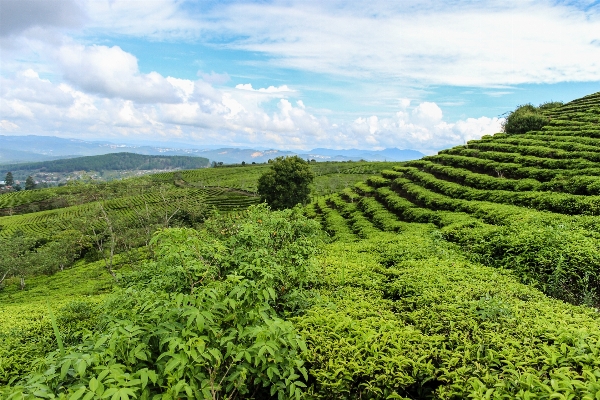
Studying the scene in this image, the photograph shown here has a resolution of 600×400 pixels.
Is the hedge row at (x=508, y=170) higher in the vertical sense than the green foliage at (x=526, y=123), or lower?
lower

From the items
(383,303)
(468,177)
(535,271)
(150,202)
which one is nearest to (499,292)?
(383,303)

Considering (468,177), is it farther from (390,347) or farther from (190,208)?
(190,208)

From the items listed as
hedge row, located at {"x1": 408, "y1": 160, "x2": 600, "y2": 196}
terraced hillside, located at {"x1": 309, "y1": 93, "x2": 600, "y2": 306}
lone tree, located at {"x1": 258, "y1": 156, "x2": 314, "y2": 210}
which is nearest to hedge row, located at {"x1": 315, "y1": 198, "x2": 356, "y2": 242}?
terraced hillside, located at {"x1": 309, "y1": 93, "x2": 600, "y2": 306}

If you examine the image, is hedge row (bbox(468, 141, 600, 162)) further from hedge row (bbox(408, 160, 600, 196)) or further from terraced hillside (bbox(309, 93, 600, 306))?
hedge row (bbox(408, 160, 600, 196))

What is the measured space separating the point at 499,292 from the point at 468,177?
15.7 metres

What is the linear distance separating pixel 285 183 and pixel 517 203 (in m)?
35.8

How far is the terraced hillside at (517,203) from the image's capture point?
23.1 ft

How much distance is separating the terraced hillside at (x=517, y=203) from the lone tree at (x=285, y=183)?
17.3 metres

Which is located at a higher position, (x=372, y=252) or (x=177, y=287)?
(x=177, y=287)

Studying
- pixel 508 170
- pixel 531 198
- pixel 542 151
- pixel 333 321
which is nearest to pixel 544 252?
pixel 333 321

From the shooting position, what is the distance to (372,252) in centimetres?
954

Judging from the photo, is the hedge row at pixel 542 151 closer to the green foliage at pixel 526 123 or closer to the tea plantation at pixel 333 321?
the green foliage at pixel 526 123

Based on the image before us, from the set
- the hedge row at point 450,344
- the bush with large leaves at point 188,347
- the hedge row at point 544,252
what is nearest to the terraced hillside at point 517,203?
the hedge row at point 544,252

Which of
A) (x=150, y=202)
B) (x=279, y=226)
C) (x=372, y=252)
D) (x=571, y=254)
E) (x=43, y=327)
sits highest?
(x=279, y=226)
